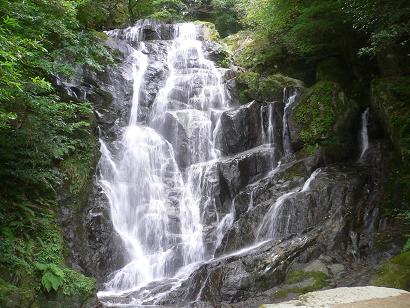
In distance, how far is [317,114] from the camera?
12617mm

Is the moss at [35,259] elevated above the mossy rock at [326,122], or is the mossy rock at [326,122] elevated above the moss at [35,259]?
the mossy rock at [326,122]

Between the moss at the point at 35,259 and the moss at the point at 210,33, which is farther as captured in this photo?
the moss at the point at 210,33

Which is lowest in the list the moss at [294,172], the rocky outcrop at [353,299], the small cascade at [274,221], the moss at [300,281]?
the moss at [300,281]

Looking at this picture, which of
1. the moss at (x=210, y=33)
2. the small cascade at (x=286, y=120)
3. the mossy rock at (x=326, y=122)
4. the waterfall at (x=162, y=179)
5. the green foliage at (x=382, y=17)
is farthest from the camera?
the moss at (x=210, y=33)

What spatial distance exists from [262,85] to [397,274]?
9.91m

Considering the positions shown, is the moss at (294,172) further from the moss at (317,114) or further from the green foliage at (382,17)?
the green foliage at (382,17)

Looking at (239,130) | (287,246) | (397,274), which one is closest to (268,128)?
(239,130)

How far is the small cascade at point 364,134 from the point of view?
40.3ft

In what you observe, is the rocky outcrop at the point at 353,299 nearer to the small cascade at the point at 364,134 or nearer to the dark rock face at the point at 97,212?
the dark rock face at the point at 97,212

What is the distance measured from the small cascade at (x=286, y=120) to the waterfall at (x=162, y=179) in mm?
2589

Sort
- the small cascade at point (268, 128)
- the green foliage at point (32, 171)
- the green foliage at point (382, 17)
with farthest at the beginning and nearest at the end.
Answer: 1. the small cascade at point (268, 128)
2. the green foliage at point (382, 17)
3. the green foliage at point (32, 171)

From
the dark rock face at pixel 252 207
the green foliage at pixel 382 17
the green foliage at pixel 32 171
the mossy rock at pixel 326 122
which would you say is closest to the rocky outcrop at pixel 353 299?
the dark rock face at pixel 252 207

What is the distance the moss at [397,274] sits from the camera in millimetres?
6504

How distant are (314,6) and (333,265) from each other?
733 centimetres
